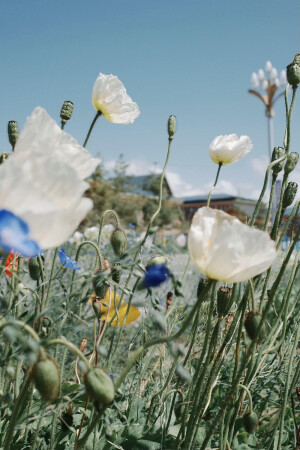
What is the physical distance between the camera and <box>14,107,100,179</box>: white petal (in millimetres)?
588

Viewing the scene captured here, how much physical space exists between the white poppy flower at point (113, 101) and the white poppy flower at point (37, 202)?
2.38 ft

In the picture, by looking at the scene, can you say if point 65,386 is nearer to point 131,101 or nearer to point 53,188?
point 131,101

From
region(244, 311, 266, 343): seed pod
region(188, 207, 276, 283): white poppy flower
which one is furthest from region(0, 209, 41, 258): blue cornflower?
region(244, 311, 266, 343): seed pod

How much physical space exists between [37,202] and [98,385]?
0.22 metres

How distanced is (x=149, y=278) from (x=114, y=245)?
0.46m

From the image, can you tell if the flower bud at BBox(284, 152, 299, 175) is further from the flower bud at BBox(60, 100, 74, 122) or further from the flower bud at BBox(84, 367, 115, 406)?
the flower bud at BBox(84, 367, 115, 406)

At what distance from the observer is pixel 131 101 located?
4.07 feet

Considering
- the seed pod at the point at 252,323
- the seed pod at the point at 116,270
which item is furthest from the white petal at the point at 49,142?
the seed pod at the point at 252,323

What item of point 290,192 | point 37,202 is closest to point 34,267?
point 290,192

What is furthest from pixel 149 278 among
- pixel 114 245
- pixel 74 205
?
pixel 114 245

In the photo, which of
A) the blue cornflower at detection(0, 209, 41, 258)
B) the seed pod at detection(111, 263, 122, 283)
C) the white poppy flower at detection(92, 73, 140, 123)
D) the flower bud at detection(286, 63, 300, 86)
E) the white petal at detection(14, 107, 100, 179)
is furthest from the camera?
the white poppy flower at detection(92, 73, 140, 123)

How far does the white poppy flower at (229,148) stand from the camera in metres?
1.22

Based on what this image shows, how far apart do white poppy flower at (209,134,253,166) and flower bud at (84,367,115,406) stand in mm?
768

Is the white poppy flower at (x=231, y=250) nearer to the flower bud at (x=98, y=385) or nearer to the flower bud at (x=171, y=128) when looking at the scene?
the flower bud at (x=98, y=385)
